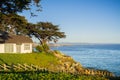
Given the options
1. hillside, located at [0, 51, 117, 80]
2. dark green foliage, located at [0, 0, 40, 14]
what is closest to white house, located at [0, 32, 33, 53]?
hillside, located at [0, 51, 117, 80]

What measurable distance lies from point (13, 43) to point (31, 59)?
9.24 metres

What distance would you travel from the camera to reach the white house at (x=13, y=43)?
72.1 m

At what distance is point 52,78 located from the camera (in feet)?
78.3

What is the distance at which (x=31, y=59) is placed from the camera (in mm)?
66125

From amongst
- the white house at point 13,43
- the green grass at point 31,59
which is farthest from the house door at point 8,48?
the green grass at point 31,59

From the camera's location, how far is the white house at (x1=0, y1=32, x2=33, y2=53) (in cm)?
7206

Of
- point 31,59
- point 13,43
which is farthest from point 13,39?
point 31,59

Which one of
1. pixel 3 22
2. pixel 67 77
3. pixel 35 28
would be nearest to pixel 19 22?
pixel 3 22

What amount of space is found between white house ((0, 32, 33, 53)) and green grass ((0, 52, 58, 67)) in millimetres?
6737

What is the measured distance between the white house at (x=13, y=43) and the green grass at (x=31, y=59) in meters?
6.74

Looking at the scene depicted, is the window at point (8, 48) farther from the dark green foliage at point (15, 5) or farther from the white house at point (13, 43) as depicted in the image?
the dark green foliage at point (15, 5)

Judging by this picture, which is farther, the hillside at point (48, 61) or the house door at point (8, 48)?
the house door at point (8, 48)

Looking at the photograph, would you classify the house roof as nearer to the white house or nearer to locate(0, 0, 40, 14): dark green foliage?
the white house

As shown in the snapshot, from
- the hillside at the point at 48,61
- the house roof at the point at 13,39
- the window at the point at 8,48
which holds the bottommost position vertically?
the hillside at the point at 48,61
